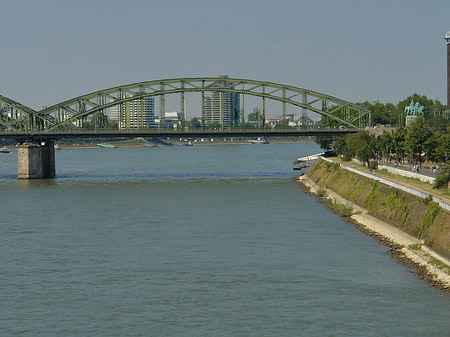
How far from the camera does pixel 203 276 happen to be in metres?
43.4

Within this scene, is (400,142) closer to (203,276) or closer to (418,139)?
(418,139)

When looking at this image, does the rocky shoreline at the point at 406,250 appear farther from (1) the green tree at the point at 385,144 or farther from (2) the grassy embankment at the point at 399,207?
(1) the green tree at the point at 385,144

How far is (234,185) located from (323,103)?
3735cm

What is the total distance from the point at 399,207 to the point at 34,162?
73.4 metres

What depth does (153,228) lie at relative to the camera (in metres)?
61.6

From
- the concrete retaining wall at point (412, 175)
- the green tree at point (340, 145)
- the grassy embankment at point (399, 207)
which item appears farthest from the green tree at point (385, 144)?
the concrete retaining wall at point (412, 175)

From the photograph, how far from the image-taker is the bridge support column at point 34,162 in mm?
116688

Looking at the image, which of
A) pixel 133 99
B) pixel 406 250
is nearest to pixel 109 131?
pixel 133 99

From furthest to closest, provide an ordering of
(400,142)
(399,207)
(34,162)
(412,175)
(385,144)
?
1. (34,162)
2. (385,144)
3. (400,142)
4. (412,175)
5. (399,207)

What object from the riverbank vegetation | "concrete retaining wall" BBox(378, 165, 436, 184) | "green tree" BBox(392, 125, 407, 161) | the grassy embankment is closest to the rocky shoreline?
the grassy embankment

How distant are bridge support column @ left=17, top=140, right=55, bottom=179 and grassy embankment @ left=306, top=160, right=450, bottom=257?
154ft

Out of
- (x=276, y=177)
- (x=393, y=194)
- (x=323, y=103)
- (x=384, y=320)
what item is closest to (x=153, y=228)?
(x=393, y=194)

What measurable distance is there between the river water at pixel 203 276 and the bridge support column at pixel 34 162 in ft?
137

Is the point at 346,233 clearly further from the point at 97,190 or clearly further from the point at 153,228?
the point at 97,190
